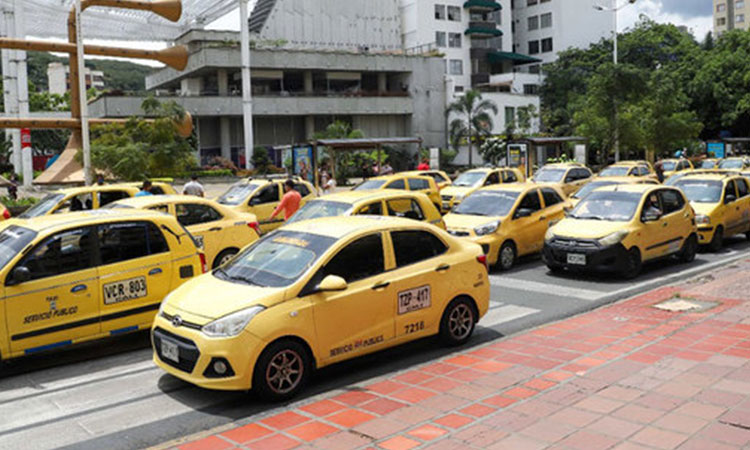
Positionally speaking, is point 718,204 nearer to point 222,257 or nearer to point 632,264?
point 632,264

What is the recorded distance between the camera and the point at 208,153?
Answer: 53125 millimetres

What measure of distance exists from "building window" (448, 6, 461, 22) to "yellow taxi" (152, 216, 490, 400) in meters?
62.1

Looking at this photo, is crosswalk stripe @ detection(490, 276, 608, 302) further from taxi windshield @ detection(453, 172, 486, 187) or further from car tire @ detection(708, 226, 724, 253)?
taxi windshield @ detection(453, 172, 486, 187)

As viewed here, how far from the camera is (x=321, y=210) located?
1266cm

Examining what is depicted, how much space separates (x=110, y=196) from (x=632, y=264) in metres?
9.95

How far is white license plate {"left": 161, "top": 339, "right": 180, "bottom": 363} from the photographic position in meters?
6.35

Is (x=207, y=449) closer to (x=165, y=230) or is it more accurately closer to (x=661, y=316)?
(x=165, y=230)

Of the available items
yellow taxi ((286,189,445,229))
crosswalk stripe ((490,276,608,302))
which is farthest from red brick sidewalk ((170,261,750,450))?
yellow taxi ((286,189,445,229))

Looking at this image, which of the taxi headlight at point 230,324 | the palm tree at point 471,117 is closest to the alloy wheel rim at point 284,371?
the taxi headlight at point 230,324

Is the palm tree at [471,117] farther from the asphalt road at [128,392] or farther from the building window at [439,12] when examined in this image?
the asphalt road at [128,392]

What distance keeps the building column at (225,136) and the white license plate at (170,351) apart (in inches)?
1842

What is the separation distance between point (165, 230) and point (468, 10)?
64.1 m

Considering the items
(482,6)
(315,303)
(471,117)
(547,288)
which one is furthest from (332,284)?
(482,6)

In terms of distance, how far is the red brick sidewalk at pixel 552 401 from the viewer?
5.25 m
